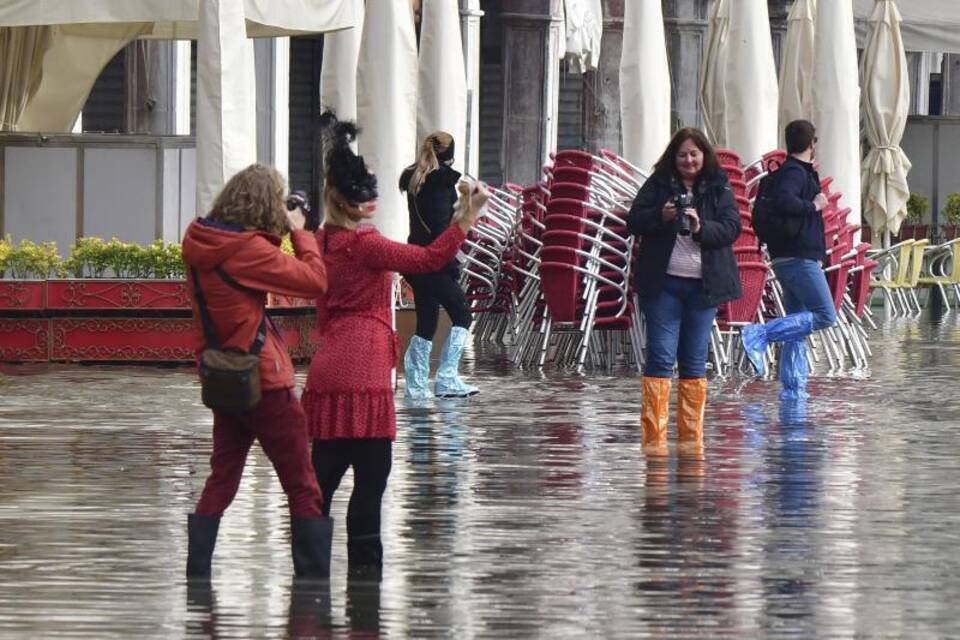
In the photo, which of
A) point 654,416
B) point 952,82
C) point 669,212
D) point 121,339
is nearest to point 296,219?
point 669,212

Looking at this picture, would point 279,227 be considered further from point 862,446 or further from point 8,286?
point 8,286

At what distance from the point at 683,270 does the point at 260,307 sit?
186 inches

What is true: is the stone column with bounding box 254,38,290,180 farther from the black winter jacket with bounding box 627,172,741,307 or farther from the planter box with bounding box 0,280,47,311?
the black winter jacket with bounding box 627,172,741,307

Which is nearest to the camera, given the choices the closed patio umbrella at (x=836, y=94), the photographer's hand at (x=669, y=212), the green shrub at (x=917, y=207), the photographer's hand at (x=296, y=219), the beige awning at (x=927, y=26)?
the photographer's hand at (x=296, y=219)

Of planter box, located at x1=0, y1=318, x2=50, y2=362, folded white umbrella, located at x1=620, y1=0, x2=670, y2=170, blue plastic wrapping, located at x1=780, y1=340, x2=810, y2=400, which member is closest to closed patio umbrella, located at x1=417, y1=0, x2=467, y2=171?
folded white umbrella, located at x1=620, y1=0, x2=670, y2=170

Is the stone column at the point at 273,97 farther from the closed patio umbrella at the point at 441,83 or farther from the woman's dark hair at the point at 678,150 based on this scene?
the woman's dark hair at the point at 678,150

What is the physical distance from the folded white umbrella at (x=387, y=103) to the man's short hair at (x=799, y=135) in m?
2.89

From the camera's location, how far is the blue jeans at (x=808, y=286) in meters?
15.3

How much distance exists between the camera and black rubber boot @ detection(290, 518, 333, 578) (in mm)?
8086

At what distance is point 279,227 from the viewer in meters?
8.24

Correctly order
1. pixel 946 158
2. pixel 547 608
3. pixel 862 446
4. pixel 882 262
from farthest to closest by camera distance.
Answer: pixel 946 158
pixel 882 262
pixel 862 446
pixel 547 608

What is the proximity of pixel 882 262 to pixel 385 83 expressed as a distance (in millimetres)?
12749

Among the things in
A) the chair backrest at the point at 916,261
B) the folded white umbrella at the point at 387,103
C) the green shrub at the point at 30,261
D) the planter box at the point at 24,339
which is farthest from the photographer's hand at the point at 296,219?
the chair backrest at the point at 916,261

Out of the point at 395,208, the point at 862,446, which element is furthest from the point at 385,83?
the point at 862,446
